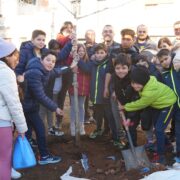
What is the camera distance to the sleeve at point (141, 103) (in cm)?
446

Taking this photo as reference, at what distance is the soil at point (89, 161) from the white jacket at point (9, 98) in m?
1.15

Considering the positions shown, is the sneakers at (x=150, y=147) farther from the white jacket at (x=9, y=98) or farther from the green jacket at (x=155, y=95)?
the white jacket at (x=9, y=98)

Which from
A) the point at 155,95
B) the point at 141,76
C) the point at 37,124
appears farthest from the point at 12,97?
the point at 155,95

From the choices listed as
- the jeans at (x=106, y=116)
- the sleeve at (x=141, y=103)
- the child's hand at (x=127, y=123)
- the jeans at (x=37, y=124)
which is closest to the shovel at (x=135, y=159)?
the child's hand at (x=127, y=123)

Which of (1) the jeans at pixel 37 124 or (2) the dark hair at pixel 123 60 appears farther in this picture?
(2) the dark hair at pixel 123 60

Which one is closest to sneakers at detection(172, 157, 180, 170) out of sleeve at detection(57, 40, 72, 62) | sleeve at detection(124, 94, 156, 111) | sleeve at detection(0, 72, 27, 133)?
sleeve at detection(124, 94, 156, 111)

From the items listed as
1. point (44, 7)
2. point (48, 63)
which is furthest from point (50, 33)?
point (48, 63)

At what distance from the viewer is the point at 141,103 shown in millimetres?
4543

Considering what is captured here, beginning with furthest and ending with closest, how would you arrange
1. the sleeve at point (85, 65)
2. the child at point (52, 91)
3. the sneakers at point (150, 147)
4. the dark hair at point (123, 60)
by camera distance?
the child at point (52, 91) → the sleeve at point (85, 65) → the sneakers at point (150, 147) → the dark hair at point (123, 60)

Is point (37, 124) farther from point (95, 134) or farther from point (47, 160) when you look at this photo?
point (95, 134)

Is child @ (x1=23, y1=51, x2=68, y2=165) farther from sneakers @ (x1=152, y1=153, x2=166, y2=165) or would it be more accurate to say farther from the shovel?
sneakers @ (x1=152, y1=153, x2=166, y2=165)

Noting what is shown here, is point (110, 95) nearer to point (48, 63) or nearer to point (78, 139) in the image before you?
point (78, 139)

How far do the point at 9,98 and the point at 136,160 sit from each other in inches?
76.2

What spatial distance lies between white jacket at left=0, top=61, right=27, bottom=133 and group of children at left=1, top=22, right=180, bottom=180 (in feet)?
3.33
